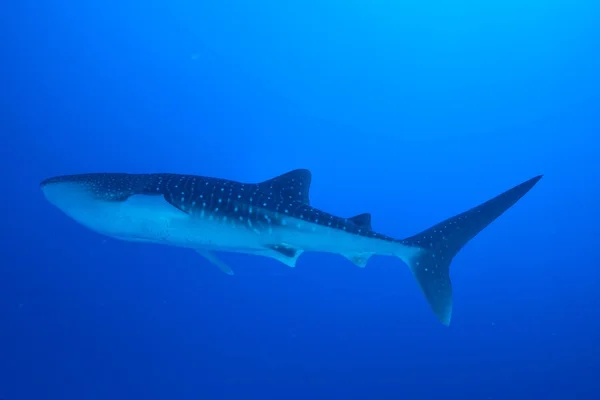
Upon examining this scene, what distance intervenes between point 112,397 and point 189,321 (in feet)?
10.1

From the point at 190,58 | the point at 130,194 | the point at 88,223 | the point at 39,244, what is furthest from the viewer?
→ the point at 190,58

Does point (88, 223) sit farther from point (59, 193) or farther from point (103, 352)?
point (103, 352)

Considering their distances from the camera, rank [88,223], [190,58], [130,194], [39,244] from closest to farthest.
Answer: [130,194]
[88,223]
[39,244]
[190,58]

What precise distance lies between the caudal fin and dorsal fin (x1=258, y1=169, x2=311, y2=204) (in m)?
1.24

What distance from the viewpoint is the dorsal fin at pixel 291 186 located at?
5.23 m

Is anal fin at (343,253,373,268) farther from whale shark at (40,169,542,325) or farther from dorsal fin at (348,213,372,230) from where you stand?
dorsal fin at (348,213,372,230)

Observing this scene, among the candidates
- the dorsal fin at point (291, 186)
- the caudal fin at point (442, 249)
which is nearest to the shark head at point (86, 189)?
the dorsal fin at point (291, 186)

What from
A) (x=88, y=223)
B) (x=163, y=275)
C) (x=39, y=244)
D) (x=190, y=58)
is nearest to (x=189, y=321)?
(x=163, y=275)

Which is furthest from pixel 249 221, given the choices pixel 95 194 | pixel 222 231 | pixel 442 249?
pixel 442 249

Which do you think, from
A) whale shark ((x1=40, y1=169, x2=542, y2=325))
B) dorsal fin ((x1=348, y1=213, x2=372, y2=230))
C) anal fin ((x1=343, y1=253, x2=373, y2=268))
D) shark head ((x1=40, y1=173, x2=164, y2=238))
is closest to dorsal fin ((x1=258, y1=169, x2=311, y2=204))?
whale shark ((x1=40, y1=169, x2=542, y2=325))

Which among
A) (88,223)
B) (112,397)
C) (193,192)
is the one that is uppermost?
(193,192)

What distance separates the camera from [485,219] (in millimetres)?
5004

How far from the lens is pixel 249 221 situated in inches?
194

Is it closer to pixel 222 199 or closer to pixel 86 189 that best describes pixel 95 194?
pixel 86 189
